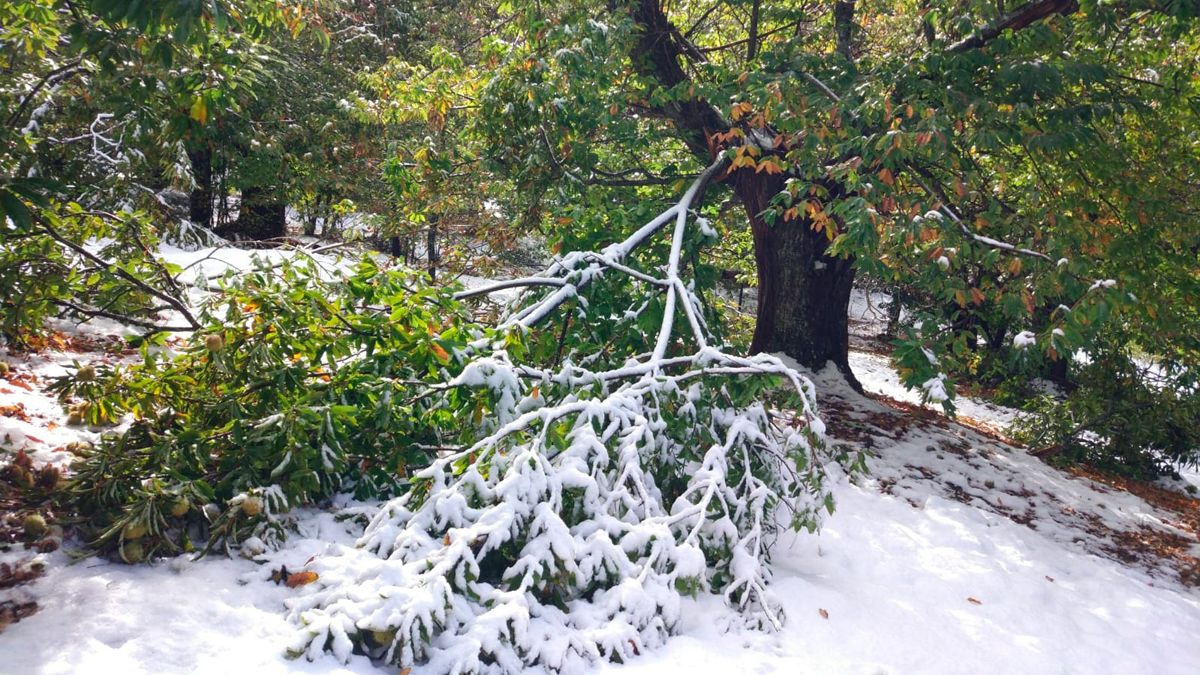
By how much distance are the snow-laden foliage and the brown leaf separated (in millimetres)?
181

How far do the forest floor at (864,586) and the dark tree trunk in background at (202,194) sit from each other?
879cm

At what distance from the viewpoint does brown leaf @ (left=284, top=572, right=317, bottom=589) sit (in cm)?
261

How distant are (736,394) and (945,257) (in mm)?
1728

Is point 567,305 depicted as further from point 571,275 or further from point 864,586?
point 864,586

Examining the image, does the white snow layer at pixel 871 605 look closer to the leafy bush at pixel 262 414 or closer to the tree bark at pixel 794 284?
the leafy bush at pixel 262 414

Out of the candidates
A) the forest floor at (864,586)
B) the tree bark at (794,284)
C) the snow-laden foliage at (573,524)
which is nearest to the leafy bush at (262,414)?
the forest floor at (864,586)

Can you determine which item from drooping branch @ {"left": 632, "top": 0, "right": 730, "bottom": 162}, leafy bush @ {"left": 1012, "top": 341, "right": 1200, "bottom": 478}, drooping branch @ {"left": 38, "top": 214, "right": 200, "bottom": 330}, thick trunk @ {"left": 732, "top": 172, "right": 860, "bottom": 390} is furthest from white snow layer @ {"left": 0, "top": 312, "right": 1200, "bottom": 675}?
drooping branch @ {"left": 632, "top": 0, "right": 730, "bottom": 162}

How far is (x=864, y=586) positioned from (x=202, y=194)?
1362 cm

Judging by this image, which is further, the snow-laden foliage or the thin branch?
the thin branch

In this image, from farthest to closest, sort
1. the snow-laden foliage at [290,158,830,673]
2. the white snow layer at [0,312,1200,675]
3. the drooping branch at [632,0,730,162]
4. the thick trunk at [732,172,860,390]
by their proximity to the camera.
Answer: the thick trunk at [732,172,860,390]
the drooping branch at [632,0,730,162]
the snow-laden foliage at [290,158,830,673]
the white snow layer at [0,312,1200,675]

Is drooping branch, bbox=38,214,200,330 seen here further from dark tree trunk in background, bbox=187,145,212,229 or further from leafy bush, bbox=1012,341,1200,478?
dark tree trunk in background, bbox=187,145,212,229

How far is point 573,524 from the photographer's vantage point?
115 inches

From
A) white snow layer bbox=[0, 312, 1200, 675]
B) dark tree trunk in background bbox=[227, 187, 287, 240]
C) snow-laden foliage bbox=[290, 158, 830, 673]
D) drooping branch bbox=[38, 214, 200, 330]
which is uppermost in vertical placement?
dark tree trunk in background bbox=[227, 187, 287, 240]

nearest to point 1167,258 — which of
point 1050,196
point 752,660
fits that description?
point 1050,196
